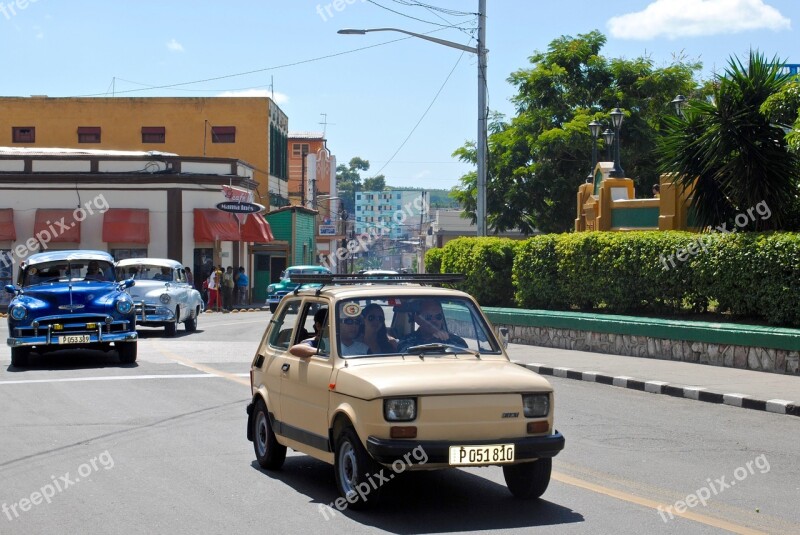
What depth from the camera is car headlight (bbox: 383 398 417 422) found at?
24.8 feet

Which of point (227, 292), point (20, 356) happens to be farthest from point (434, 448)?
point (227, 292)

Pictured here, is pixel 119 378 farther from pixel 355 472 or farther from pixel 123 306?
pixel 355 472

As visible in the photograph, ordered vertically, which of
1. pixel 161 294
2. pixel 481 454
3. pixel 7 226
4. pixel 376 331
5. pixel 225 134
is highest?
pixel 225 134

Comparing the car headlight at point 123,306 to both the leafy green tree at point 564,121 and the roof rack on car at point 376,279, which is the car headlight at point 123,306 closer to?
the roof rack on car at point 376,279

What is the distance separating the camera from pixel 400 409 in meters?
7.59

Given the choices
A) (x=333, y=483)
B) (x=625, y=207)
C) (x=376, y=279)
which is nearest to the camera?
(x=333, y=483)

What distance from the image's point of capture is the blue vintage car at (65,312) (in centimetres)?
1923

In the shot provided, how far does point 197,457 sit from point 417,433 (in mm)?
3557

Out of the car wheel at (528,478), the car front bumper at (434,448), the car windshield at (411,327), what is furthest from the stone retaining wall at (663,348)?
the car front bumper at (434,448)

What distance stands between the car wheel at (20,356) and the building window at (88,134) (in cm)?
4716

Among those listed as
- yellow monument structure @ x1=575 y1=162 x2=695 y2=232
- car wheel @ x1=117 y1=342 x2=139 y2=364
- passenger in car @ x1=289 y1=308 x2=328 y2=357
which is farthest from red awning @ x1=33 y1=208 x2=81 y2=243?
passenger in car @ x1=289 y1=308 x2=328 y2=357

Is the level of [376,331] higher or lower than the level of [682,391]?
higher

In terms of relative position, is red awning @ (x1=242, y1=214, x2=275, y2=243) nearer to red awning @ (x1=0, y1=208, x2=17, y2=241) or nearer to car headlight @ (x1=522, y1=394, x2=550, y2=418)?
red awning @ (x1=0, y1=208, x2=17, y2=241)

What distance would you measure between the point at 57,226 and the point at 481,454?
43.5 m
